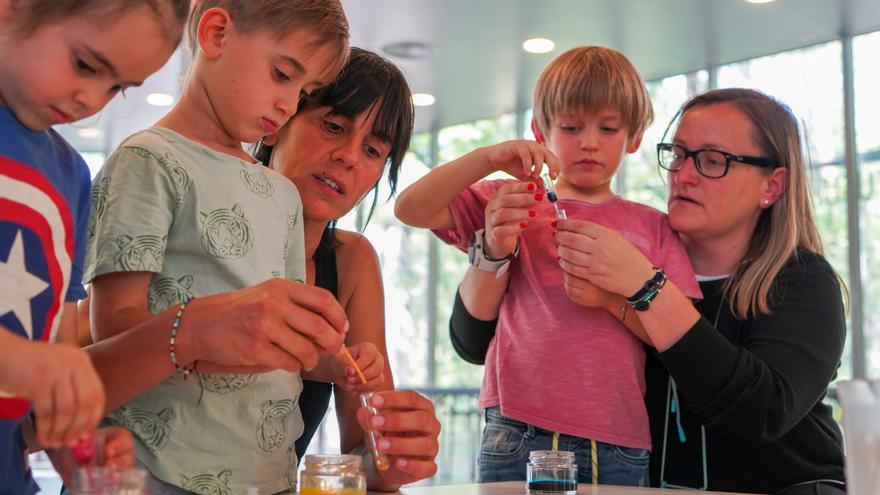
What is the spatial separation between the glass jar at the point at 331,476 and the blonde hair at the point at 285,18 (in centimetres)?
66

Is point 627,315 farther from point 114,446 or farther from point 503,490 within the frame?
point 114,446

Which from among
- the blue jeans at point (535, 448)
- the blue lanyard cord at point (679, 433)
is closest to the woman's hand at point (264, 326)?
the blue jeans at point (535, 448)

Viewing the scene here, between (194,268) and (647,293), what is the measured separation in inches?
35.6

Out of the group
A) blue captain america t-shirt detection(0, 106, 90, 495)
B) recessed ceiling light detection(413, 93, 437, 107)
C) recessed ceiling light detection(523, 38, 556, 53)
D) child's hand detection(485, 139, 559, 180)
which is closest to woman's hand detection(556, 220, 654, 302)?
child's hand detection(485, 139, 559, 180)

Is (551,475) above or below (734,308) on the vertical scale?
below

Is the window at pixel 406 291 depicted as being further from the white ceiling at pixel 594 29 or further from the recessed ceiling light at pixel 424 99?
the white ceiling at pixel 594 29

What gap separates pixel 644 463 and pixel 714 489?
0.51 feet

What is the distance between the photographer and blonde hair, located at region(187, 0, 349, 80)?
1447mm

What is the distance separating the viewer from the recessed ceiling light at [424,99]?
830cm

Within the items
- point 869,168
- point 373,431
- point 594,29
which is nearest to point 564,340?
point 373,431

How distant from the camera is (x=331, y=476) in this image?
1.08 metres

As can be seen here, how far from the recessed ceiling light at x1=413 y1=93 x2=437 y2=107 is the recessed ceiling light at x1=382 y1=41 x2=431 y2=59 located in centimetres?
93

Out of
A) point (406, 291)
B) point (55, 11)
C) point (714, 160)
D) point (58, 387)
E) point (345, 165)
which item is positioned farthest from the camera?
point (406, 291)

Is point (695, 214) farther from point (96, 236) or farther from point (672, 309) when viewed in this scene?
point (96, 236)
